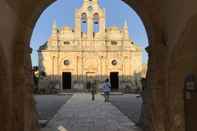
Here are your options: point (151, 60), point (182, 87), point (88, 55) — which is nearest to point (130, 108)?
point (151, 60)

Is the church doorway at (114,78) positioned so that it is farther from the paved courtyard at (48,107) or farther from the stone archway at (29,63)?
the stone archway at (29,63)

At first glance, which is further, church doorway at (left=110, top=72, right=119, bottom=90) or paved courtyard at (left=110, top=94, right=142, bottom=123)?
church doorway at (left=110, top=72, right=119, bottom=90)

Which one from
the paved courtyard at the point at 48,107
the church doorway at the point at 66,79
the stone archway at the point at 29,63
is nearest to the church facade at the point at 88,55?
Result: the church doorway at the point at 66,79

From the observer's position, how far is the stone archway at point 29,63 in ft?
26.8

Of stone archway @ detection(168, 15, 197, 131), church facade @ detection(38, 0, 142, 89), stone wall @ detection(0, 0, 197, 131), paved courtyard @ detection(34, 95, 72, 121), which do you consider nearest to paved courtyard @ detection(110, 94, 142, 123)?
paved courtyard @ detection(34, 95, 72, 121)

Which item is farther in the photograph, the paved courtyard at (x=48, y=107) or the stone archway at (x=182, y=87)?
the paved courtyard at (x=48, y=107)

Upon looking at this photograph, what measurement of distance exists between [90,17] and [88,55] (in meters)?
4.56

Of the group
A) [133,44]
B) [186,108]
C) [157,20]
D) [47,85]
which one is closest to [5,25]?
[157,20]

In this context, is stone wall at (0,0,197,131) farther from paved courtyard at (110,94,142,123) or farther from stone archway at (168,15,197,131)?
paved courtyard at (110,94,142,123)

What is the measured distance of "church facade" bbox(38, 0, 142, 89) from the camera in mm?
47844

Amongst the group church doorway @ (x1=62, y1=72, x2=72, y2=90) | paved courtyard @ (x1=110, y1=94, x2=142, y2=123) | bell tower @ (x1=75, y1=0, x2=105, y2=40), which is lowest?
paved courtyard @ (x1=110, y1=94, x2=142, y2=123)

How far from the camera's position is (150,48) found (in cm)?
880

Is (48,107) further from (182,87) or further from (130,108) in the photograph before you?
(182,87)

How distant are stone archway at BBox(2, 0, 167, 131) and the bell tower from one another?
1570 inches
